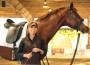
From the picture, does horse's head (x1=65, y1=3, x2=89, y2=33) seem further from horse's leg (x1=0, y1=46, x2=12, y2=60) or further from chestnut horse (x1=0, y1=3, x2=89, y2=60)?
horse's leg (x1=0, y1=46, x2=12, y2=60)

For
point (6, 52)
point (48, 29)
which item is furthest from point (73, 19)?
point (6, 52)

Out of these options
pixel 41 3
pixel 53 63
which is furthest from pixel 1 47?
pixel 41 3

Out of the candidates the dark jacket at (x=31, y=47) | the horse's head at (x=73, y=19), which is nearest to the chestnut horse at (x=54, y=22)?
the horse's head at (x=73, y=19)

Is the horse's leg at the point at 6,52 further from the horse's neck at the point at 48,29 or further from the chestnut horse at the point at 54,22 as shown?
the horse's neck at the point at 48,29

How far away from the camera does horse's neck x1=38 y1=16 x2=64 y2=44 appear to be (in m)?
3.90

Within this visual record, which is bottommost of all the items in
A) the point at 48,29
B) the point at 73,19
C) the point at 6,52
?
the point at 6,52

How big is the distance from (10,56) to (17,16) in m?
6.44

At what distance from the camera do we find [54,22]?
400 cm

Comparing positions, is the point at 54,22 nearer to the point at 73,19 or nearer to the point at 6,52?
the point at 73,19

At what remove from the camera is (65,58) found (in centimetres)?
1036

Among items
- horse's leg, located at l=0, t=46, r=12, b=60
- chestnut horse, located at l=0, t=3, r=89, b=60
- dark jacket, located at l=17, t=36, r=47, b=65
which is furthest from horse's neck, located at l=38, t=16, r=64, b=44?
dark jacket, located at l=17, t=36, r=47, b=65

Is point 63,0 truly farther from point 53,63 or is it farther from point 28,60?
point 28,60

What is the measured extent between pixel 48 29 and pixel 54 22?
15cm

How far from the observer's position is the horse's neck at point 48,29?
12.8 ft
